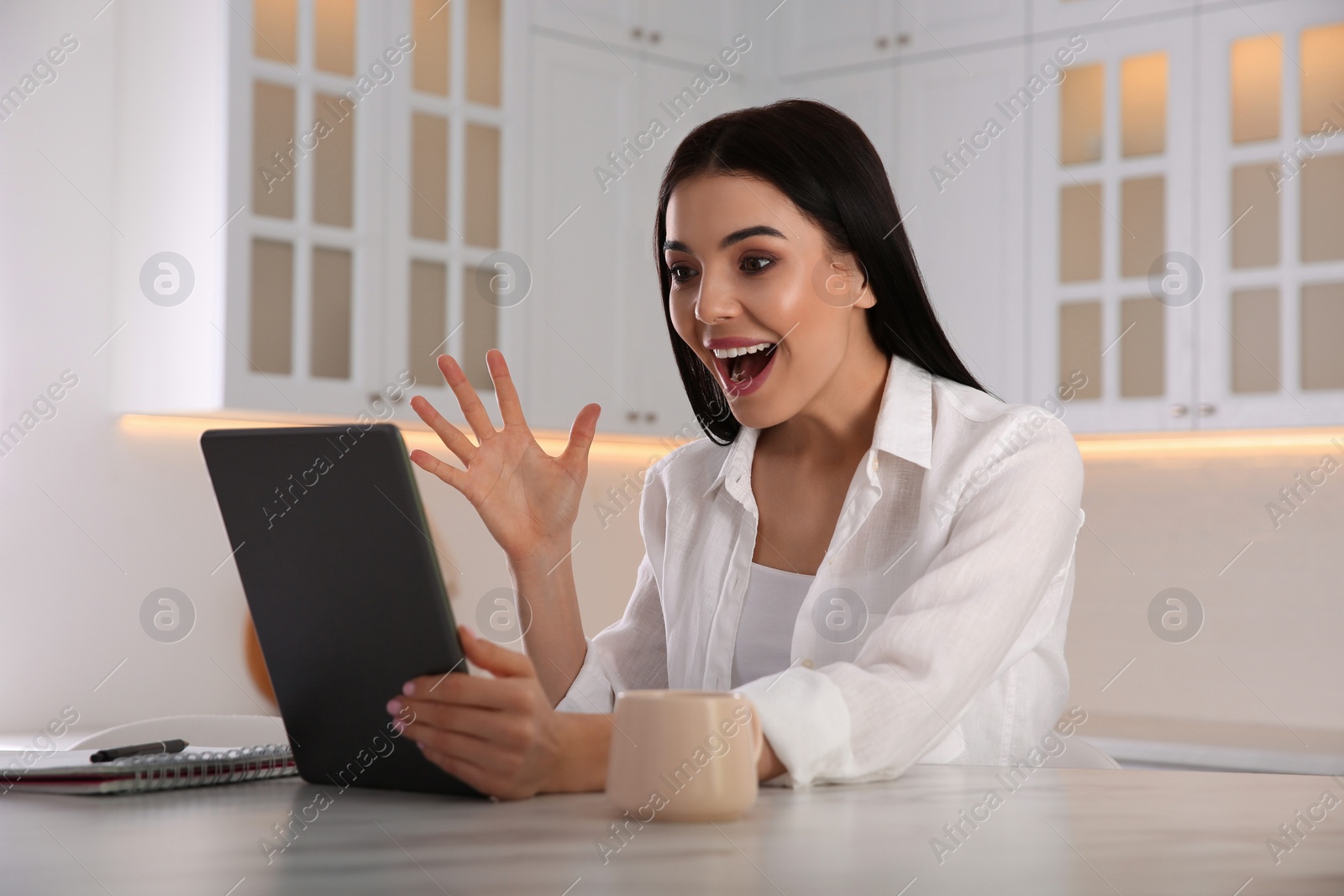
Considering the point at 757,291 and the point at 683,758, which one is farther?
the point at 757,291

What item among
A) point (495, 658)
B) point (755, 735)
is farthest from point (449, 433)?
point (755, 735)

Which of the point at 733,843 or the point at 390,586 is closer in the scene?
the point at 733,843

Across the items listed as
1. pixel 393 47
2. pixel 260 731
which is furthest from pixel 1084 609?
pixel 260 731

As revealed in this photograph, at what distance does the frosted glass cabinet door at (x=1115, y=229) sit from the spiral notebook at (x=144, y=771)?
86.2 inches

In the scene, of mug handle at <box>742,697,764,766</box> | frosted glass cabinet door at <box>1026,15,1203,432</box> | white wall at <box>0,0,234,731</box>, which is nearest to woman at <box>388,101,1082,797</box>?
mug handle at <box>742,697,764,766</box>

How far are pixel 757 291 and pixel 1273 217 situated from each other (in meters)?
1.64

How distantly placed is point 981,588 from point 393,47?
6.62 feet

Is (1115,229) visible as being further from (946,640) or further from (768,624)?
(946,640)

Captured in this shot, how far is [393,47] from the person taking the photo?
2713 millimetres

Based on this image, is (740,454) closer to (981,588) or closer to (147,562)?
(981,588)

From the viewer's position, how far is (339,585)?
86 centimetres

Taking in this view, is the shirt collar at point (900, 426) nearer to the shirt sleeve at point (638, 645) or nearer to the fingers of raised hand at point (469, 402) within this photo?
the shirt sleeve at point (638, 645)

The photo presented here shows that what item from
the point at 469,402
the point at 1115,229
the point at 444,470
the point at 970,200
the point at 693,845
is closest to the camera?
the point at 693,845

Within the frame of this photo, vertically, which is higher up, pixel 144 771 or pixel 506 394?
pixel 506 394
